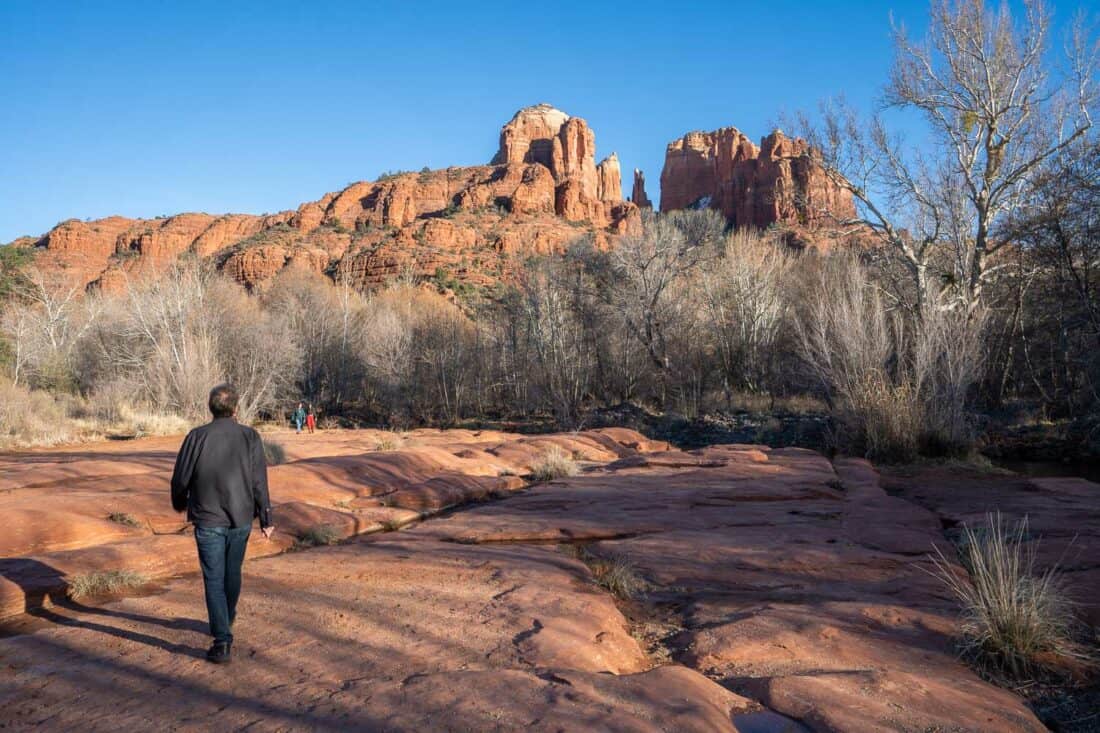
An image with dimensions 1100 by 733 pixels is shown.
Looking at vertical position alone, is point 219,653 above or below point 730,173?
below

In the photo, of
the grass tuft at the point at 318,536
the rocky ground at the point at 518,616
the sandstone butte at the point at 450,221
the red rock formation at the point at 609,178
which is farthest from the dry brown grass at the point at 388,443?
the red rock formation at the point at 609,178

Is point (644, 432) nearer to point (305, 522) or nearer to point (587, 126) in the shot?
point (305, 522)

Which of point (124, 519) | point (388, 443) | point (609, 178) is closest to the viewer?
point (124, 519)

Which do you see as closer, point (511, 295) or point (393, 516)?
point (393, 516)

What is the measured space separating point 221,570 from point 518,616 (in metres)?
1.81

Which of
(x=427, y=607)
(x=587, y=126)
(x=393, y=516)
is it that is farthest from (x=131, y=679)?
(x=587, y=126)

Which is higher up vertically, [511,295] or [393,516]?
[511,295]

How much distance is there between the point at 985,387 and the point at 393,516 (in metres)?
21.7

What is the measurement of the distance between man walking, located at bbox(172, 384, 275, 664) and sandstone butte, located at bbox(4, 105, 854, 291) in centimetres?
4985

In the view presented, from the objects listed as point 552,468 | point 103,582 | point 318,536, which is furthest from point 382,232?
point 103,582

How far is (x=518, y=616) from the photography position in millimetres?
4297

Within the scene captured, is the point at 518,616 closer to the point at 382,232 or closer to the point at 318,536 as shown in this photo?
the point at 318,536

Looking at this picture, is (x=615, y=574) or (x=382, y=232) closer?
(x=615, y=574)

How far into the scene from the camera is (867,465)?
38.9 ft
